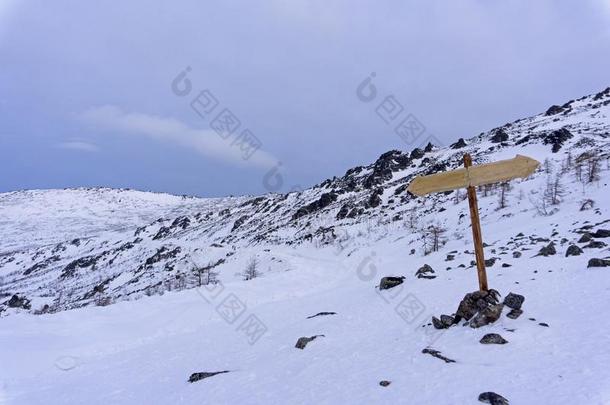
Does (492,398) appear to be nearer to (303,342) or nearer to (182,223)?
(303,342)

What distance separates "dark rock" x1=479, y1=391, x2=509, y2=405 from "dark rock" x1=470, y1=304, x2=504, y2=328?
2614mm

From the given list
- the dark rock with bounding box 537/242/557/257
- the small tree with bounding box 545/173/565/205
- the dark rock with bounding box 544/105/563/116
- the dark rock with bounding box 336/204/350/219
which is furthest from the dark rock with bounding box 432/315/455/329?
the dark rock with bounding box 544/105/563/116

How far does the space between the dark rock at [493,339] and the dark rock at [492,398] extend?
183 centimetres

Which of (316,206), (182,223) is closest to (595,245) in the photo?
(316,206)

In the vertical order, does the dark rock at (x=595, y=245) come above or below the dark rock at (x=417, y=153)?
above

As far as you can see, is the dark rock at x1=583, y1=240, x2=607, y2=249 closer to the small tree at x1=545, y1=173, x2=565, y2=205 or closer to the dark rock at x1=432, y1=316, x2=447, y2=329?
the dark rock at x1=432, y1=316, x2=447, y2=329

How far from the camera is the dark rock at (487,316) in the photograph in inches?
284

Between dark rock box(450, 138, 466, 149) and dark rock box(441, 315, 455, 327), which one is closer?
dark rock box(441, 315, 455, 327)

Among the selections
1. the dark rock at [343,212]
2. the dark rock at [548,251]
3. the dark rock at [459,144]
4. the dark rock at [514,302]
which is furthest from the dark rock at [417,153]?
the dark rock at [514,302]

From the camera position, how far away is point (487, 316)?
721cm

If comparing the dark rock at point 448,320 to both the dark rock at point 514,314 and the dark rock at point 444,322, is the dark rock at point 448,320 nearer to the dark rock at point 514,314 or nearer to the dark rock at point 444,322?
the dark rock at point 444,322

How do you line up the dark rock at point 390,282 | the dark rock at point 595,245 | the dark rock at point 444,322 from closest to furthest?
1. the dark rock at point 444,322
2. the dark rock at point 595,245
3. the dark rock at point 390,282

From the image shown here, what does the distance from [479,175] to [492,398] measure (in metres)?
3.87

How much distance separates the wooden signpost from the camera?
685 centimetres
